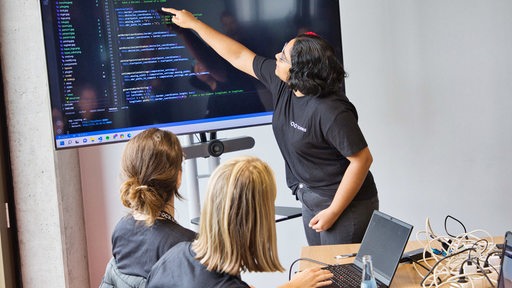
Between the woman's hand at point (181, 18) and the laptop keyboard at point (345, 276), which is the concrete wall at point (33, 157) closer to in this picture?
the woman's hand at point (181, 18)

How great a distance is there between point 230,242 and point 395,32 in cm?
277

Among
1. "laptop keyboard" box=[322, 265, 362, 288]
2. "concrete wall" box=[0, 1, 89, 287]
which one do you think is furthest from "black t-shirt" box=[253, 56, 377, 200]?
"concrete wall" box=[0, 1, 89, 287]

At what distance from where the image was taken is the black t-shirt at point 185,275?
1.94m

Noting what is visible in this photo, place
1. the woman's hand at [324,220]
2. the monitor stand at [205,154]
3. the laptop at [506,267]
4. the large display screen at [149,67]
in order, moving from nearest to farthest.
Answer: the laptop at [506,267], the woman's hand at [324,220], the large display screen at [149,67], the monitor stand at [205,154]

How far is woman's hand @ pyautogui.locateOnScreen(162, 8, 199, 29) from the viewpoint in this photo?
362 cm

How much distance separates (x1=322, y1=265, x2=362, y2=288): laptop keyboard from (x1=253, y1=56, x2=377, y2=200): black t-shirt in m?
0.58

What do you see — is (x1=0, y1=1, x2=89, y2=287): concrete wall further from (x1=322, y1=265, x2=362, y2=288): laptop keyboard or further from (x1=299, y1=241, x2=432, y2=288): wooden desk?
(x1=322, y1=265, x2=362, y2=288): laptop keyboard

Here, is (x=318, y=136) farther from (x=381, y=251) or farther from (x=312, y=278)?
(x=312, y=278)

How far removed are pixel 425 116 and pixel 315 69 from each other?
1.51 m

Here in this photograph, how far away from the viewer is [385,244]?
261 centimetres

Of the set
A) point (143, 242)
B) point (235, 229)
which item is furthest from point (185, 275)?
point (143, 242)

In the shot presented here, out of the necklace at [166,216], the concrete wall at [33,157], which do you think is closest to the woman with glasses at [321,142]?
the necklace at [166,216]

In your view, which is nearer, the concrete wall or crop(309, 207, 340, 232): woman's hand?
crop(309, 207, 340, 232): woman's hand

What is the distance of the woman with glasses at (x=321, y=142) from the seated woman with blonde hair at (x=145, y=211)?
0.81 meters
